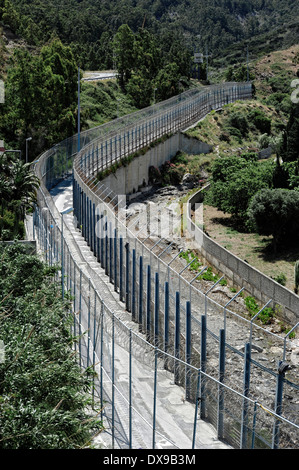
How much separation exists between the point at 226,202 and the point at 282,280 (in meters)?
14.8

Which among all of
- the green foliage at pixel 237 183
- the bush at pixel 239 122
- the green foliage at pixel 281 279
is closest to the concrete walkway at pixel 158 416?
the green foliage at pixel 281 279

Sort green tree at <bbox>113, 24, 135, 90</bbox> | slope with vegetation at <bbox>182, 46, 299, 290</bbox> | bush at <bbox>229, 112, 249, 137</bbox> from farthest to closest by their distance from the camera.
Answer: green tree at <bbox>113, 24, 135, 90</bbox>
bush at <bbox>229, 112, 249, 137</bbox>
slope with vegetation at <bbox>182, 46, 299, 290</bbox>

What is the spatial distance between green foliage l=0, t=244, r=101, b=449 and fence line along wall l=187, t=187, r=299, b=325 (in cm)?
1173

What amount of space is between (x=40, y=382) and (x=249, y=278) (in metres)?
19.4

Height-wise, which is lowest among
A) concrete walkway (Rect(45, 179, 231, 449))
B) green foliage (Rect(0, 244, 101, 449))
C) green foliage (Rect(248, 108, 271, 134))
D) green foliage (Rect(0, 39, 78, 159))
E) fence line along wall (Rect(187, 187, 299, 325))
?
fence line along wall (Rect(187, 187, 299, 325))

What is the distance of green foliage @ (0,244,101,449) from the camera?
614 inches

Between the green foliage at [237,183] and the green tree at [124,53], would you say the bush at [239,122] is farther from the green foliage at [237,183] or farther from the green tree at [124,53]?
the green foliage at [237,183]

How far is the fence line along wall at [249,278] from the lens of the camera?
30750 mm

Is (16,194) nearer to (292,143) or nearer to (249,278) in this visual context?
(249,278)

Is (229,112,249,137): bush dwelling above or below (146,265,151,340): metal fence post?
above

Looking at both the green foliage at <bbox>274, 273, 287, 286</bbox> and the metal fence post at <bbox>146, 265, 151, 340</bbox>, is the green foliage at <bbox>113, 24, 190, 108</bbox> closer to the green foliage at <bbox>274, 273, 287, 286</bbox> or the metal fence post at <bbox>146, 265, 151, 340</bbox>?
the green foliage at <bbox>274, 273, 287, 286</bbox>

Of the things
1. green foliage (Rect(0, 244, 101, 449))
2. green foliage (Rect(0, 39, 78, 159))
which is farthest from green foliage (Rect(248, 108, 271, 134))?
green foliage (Rect(0, 244, 101, 449))

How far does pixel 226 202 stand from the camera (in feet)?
165

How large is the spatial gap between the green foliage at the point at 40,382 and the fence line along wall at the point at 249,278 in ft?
38.5
